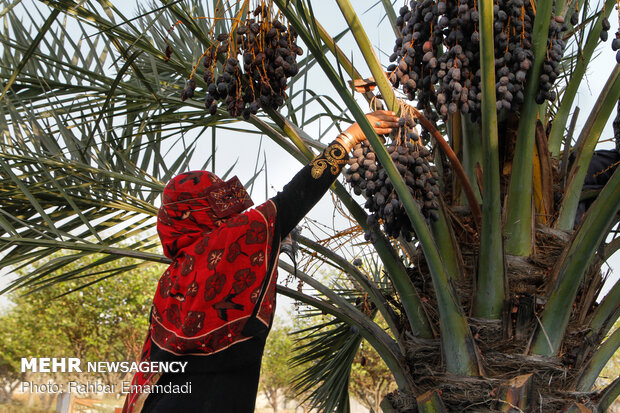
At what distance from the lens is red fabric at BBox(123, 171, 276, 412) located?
1.75m

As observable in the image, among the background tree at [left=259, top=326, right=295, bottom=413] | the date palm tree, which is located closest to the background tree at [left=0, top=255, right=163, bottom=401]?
the background tree at [left=259, top=326, right=295, bottom=413]

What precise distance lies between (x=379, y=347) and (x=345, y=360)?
4.41 feet

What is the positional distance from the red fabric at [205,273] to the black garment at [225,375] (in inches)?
1.0

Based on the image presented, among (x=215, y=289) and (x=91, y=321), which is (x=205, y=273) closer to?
(x=215, y=289)

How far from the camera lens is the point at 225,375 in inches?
69.7

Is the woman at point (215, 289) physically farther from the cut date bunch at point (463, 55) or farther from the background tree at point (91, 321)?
the background tree at point (91, 321)

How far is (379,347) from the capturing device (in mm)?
2316

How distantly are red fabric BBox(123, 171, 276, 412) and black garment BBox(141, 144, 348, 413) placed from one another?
3 centimetres

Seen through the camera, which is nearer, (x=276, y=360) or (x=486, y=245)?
(x=486, y=245)

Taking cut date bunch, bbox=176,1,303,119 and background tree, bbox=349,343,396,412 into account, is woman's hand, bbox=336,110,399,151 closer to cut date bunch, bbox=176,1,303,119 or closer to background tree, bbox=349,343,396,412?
cut date bunch, bbox=176,1,303,119

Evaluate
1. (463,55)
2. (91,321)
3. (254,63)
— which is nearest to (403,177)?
(463,55)

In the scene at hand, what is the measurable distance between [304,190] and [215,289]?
410 mm

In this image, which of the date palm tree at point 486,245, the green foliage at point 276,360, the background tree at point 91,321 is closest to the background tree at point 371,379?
the green foliage at point 276,360

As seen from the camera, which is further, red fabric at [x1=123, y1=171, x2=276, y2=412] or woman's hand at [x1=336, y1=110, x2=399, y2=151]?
woman's hand at [x1=336, y1=110, x2=399, y2=151]
